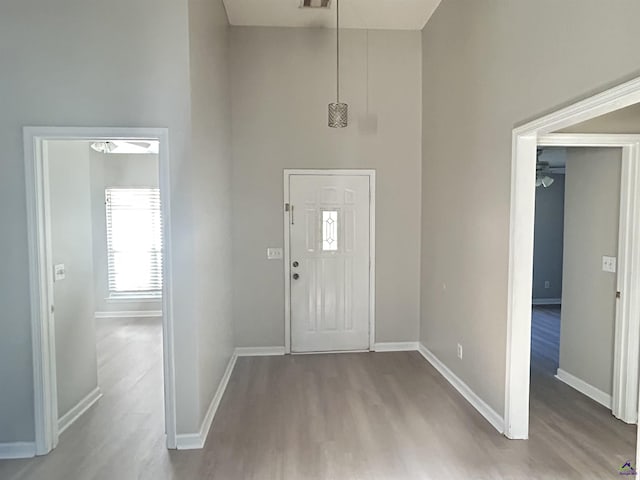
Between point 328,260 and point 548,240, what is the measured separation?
16.9ft

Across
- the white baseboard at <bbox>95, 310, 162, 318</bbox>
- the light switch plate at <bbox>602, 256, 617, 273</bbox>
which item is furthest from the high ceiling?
the white baseboard at <bbox>95, 310, 162, 318</bbox>

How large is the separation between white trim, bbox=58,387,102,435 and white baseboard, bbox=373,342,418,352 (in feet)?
9.61

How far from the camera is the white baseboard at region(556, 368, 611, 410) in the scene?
3.15 m

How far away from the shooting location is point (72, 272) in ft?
10.0

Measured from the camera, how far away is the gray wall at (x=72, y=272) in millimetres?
2873

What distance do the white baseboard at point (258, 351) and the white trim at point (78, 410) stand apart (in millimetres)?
1456

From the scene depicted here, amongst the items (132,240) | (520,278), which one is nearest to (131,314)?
(132,240)

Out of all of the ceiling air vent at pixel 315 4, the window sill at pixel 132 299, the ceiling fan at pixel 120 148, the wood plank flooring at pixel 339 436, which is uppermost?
the ceiling air vent at pixel 315 4

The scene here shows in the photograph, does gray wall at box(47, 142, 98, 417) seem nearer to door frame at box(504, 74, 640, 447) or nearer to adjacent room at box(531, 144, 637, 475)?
door frame at box(504, 74, 640, 447)

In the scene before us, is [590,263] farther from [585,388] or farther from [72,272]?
[72,272]

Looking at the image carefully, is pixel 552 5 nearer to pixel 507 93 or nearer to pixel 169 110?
pixel 507 93

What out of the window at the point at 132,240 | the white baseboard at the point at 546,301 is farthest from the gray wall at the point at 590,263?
the window at the point at 132,240

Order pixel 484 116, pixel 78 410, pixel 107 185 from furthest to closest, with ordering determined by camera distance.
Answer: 1. pixel 107 185
2. pixel 78 410
3. pixel 484 116

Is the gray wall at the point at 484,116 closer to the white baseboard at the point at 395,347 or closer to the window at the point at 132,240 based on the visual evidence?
the white baseboard at the point at 395,347
